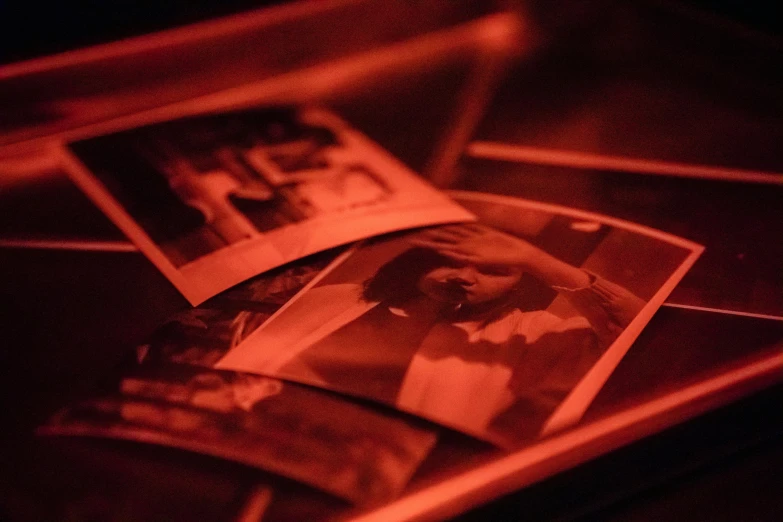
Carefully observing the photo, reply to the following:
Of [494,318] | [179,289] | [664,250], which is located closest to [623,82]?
[664,250]

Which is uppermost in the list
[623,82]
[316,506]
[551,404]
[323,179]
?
[623,82]

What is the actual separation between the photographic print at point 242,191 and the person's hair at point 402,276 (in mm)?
40

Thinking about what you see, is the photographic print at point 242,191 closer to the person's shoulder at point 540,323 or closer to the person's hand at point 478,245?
the person's hand at point 478,245

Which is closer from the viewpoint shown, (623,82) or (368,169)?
(368,169)

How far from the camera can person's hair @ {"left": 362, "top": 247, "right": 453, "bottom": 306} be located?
49 centimetres

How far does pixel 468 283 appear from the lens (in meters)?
0.50

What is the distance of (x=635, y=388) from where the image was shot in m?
0.42

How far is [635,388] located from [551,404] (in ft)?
0.19

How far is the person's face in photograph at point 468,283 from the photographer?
1.59ft

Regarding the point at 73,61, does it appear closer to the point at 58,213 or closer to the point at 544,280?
the point at 58,213

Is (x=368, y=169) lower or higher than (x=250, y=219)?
higher

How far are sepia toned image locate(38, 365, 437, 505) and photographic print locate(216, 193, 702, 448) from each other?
1 centimetres

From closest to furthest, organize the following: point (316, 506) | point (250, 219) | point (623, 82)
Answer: point (316, 506) < point (250, 219) < point (623, 82)

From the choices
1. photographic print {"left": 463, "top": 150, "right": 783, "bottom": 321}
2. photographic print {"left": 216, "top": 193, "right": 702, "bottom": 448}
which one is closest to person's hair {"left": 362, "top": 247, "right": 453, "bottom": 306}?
photographic print {"left": 216, "top": 193, "right": 702, "bottom": 448}
